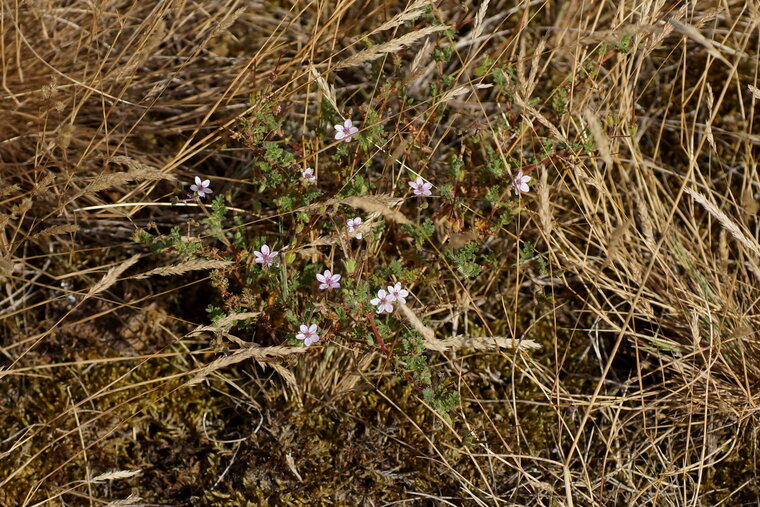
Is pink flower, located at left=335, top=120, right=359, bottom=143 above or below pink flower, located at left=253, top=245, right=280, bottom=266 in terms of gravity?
above

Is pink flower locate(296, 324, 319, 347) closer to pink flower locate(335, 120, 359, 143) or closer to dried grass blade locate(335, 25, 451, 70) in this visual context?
pink flower locate(335, 120, 359, 143)

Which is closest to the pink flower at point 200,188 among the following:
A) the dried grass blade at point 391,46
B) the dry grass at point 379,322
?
the dry grass at point 379,322

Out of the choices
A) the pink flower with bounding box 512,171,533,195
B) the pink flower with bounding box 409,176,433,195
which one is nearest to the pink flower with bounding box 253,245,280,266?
the pink flower with bounding box 409,176,433,195

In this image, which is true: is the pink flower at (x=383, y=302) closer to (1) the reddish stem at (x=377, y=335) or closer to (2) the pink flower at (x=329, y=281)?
(1) the reddish stem at (x=377, y=335)

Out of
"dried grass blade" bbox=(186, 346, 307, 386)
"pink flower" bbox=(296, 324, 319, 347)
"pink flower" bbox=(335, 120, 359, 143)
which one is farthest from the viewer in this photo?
"pink flower" bbox=(335, 120, 359, 143)

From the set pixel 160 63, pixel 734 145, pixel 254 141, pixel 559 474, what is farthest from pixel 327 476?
pixel 734 145

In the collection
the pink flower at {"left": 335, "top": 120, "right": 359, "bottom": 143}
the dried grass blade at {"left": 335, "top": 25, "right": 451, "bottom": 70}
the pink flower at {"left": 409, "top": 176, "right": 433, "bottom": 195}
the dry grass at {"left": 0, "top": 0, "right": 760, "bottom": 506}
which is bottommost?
the dry grass at {"left": 0, "top": 0, "right": 760, "bottom": 506}
